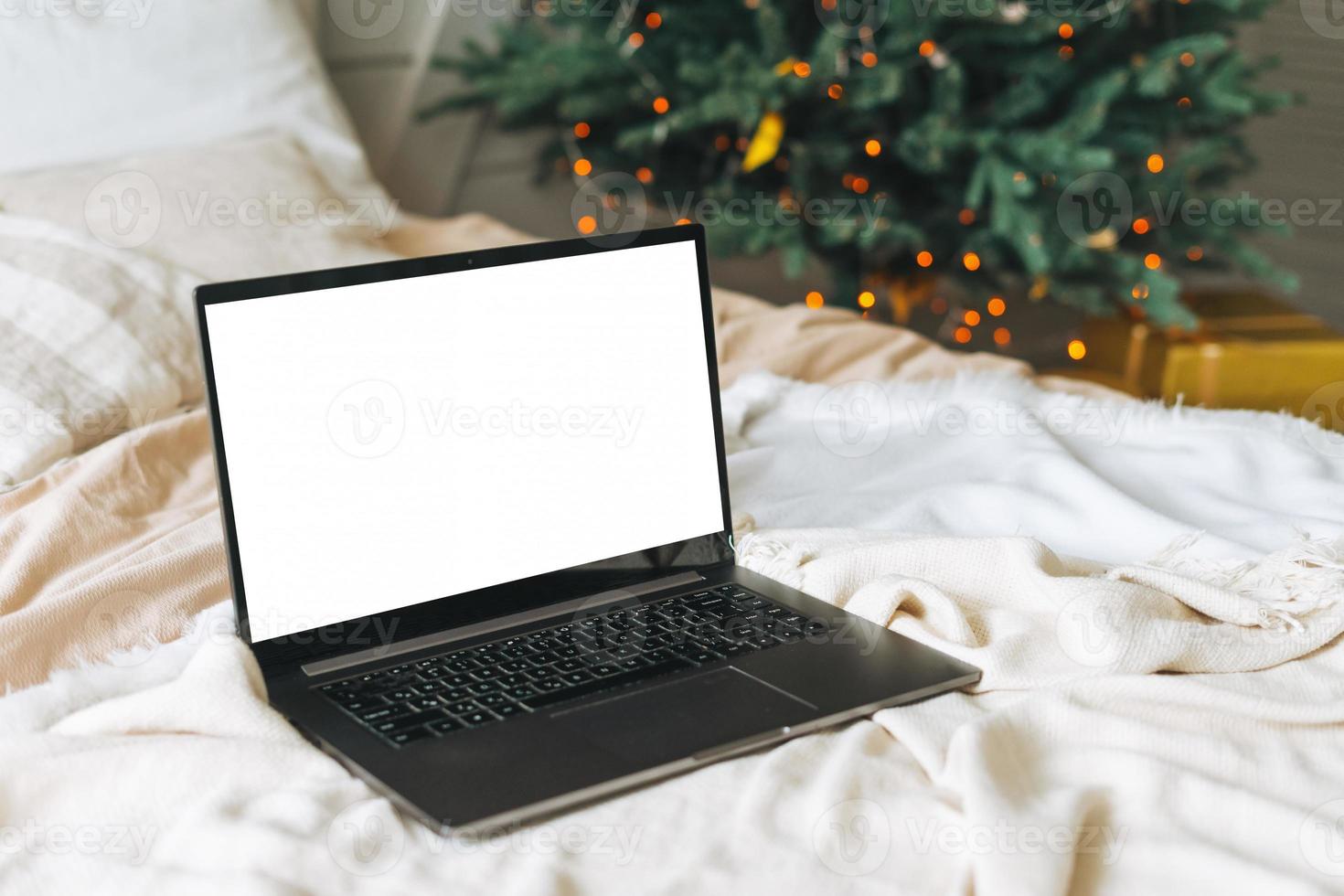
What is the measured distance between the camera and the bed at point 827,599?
624 mm

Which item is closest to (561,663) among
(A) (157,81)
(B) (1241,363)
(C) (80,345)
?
(C) (80,345)

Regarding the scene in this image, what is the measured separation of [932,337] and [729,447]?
1.82 metres

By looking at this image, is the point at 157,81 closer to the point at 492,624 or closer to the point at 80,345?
the point at 80,345

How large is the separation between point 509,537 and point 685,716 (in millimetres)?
219

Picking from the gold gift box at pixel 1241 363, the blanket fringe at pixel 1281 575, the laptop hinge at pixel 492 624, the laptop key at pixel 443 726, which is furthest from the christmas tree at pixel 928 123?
the laptop key at pixel 443 726

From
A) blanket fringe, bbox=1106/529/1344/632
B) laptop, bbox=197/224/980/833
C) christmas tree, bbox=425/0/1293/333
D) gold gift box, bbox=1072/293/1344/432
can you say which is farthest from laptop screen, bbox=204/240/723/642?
gold gift box, bbox=1072/293/1344/432

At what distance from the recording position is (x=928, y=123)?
221cm

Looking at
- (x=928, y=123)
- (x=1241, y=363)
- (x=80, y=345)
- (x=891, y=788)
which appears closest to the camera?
(x=891, y=788)

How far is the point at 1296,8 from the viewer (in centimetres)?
298

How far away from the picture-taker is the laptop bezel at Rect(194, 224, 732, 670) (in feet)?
2.59

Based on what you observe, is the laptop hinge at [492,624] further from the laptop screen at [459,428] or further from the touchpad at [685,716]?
the touchpad at [685,716]

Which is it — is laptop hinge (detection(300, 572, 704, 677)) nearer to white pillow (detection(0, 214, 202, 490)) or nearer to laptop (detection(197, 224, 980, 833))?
laptop (detection(197, 224, 980, 833))

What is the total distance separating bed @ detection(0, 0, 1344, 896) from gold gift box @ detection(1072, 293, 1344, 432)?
→ 4.26 feet

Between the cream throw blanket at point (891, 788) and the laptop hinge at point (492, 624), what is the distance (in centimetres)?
6
